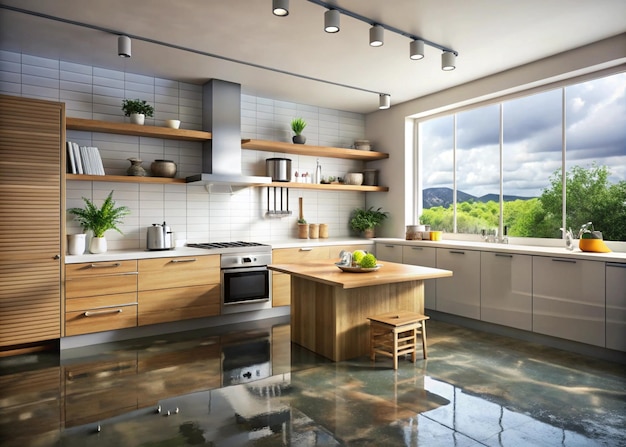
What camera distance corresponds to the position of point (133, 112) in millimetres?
4586

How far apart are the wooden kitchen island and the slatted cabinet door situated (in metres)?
2.07

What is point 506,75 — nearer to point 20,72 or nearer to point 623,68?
point 623,68

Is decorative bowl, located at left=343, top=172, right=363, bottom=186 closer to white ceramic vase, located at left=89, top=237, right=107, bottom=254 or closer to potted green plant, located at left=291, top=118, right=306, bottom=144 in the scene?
potted green plant, located at left=291, top=118, right=306, bottom=144

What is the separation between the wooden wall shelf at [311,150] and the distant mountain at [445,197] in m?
0.86

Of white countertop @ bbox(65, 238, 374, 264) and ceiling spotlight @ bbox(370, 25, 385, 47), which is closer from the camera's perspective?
ceiling spotlight @ bbox(370, 25, 385, 47)

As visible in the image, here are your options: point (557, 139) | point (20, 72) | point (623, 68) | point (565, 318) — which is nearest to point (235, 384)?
point (565, 318)

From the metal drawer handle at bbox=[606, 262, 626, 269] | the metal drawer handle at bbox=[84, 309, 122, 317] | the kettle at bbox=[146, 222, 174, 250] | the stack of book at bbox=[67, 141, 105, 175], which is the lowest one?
the metal drawer handle at bbox=[84, 309, 122, 317]

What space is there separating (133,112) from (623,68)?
485cm

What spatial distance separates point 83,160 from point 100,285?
1.26 m

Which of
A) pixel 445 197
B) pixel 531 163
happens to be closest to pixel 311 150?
pixel 445 197

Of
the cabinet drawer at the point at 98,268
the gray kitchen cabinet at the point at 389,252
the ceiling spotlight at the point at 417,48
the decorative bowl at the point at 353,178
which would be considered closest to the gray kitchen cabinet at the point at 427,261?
the gray kitchen cabinet at the point at 389,252

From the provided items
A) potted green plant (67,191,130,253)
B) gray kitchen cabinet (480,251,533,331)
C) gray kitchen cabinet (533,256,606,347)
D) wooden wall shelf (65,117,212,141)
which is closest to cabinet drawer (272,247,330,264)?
wooden wall shelf (65,117,212,141)

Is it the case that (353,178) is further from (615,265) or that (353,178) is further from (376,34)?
(615,265)

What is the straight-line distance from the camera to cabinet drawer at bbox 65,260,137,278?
3947 mm
